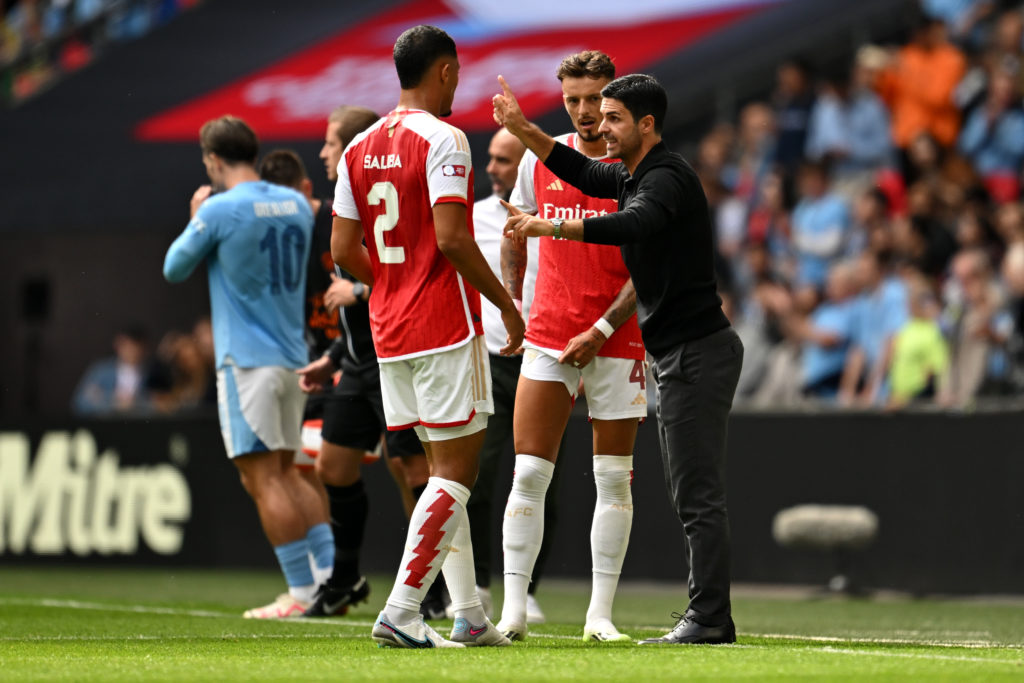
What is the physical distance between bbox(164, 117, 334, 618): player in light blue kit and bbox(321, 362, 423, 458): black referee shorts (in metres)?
0.20

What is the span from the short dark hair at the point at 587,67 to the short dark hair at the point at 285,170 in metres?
2.53

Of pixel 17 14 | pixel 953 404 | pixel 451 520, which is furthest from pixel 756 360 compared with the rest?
pixel 17 14

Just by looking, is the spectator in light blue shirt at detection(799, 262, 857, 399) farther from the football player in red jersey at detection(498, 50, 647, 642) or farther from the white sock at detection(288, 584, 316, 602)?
the football player in red jersey at detection(498, 50, 647, 642)

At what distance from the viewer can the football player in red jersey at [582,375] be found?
252 inches

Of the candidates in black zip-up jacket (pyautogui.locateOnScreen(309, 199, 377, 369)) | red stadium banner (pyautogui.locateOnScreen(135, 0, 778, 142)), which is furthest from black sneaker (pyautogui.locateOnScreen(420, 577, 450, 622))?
red stadium banner (pyautogui.locateOnScreen(135, 0, 778, 142))

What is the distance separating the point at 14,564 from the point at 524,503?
8301 millimetres

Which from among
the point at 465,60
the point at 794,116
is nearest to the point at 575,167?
the point at 794,116

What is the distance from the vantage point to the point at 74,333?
63.2ft

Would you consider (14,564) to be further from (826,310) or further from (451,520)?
(451,520)

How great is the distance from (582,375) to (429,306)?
925 mm

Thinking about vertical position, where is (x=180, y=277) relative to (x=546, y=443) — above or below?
above

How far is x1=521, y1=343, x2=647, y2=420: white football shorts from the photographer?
21.3ft

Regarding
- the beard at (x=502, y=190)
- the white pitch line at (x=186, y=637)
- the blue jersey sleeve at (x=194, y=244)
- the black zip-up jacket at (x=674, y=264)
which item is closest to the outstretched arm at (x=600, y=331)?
the black zip-up jacket at (x=674, y=264)

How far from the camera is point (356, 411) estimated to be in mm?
8094
